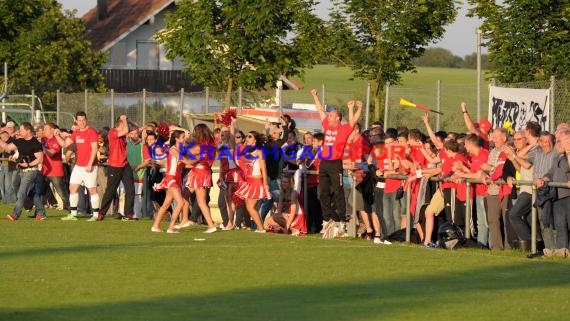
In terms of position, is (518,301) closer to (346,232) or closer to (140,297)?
(140,297)

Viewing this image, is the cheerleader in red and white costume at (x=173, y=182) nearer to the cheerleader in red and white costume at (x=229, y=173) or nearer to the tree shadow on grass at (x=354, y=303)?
the cheerleader in red and white costume at (x=229, y=173)

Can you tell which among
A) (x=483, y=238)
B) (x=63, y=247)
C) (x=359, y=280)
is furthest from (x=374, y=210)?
(x=359, y=280)

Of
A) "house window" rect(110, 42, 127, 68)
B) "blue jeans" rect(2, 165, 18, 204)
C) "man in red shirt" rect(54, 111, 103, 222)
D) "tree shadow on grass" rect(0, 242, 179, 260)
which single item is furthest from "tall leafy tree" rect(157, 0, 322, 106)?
"house window" rect(110, 42, 127, 68)

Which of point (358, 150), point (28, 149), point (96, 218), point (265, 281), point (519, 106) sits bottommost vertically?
point (96, 218)

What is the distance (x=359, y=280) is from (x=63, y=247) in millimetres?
5727

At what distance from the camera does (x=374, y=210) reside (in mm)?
22531

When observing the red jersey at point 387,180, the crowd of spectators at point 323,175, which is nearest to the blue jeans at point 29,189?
the crowd of spectators at point 323,175

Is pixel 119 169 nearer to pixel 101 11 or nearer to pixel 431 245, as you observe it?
pixel 431 245

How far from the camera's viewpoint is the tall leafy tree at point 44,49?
5781 cm

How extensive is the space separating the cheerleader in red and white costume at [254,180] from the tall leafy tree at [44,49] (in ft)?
106

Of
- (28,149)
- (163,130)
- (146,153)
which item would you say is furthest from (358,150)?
(28,149)

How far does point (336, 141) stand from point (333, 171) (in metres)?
0.48

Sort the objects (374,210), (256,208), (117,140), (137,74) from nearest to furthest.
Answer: (374,210) < (256,208) < (117,140) < (137,74)

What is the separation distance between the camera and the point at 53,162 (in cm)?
2811
